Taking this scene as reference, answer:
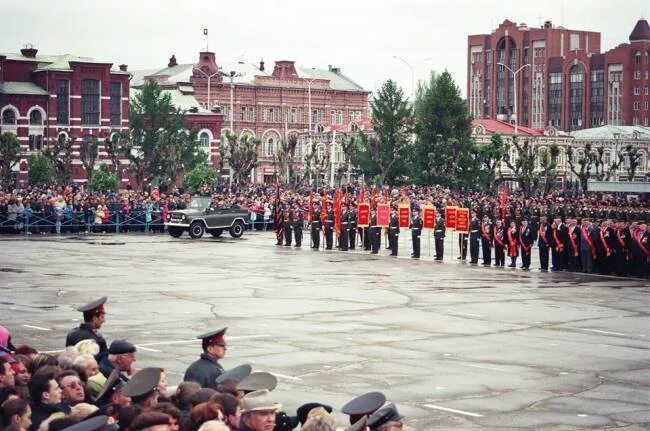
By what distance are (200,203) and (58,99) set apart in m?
43.2

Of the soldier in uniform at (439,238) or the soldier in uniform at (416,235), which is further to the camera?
the soldier in uniform at (416,235)

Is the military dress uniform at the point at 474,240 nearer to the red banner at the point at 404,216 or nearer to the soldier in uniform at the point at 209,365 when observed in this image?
the red banner at the point at 404,216

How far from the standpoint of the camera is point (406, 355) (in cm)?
1820

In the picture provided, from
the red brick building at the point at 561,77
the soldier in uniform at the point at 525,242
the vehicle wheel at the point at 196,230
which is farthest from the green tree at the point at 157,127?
the soldier in uniform at the point at 525,242

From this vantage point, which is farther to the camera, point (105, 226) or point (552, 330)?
point (105, 226)

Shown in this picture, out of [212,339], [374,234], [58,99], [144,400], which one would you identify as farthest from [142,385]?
[58,99]

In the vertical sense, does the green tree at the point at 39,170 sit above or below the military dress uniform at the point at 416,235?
above

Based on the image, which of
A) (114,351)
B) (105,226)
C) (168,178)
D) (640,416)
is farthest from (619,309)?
(168,178)

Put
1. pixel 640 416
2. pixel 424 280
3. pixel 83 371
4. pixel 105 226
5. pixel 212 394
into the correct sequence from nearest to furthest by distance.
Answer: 1. pixel 212 394
2. pixel 83 371
3. pixel 640 416
4. pixel 424 280
5. pixel 105 226

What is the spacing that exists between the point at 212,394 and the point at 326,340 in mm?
10718

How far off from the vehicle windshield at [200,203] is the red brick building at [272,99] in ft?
239

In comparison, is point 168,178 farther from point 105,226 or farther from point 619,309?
point 619,309

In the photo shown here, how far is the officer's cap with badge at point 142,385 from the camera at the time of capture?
9.08m

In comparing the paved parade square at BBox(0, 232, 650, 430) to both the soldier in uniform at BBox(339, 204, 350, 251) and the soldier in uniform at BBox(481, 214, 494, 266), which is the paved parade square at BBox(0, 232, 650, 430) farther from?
the soldier in uniform at BBox(339, 204, 350, 251)
